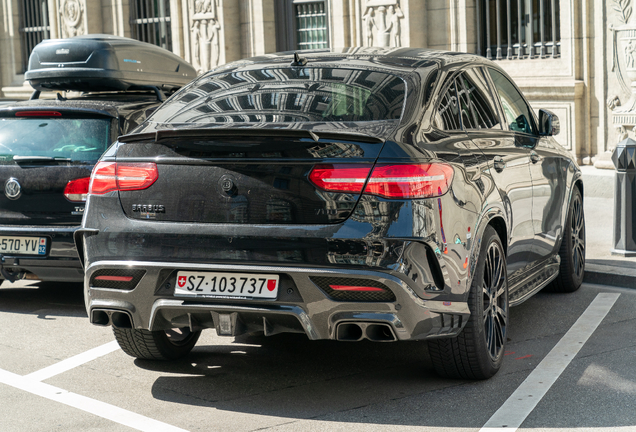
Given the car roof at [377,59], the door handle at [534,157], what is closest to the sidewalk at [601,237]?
the door handle at [534,157]

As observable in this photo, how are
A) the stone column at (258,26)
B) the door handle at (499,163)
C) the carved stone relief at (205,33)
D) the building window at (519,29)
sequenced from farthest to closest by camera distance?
1. the carved stone relief at (205,33)
2. the stone column at (258,26)
3. the building window at (519,29)
4. the door handle at (499,163)

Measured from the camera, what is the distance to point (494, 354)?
191 inches

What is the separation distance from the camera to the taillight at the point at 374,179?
13.5 feet

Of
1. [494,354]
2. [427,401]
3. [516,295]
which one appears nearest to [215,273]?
[427,401]

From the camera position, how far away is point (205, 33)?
16734mm

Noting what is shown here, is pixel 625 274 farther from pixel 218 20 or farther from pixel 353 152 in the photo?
pixel 218 20

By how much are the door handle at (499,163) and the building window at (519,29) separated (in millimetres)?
7859

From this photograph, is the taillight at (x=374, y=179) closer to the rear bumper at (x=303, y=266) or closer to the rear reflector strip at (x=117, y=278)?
the rear bumper at (x=303, y=266)

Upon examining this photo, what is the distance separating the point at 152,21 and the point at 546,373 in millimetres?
14988

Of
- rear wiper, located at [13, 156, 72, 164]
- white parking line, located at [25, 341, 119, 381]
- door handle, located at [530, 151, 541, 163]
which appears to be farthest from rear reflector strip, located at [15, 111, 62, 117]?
door handle, located at [530, 151, 541, 163]

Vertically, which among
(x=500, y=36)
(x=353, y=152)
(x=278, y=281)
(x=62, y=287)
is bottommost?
(x=62, y=287)

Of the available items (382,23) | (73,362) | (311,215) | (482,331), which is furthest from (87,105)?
(382,23)

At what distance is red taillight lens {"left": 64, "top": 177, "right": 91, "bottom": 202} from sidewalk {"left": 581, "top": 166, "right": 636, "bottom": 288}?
3.87 m

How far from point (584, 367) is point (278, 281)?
1.86m
